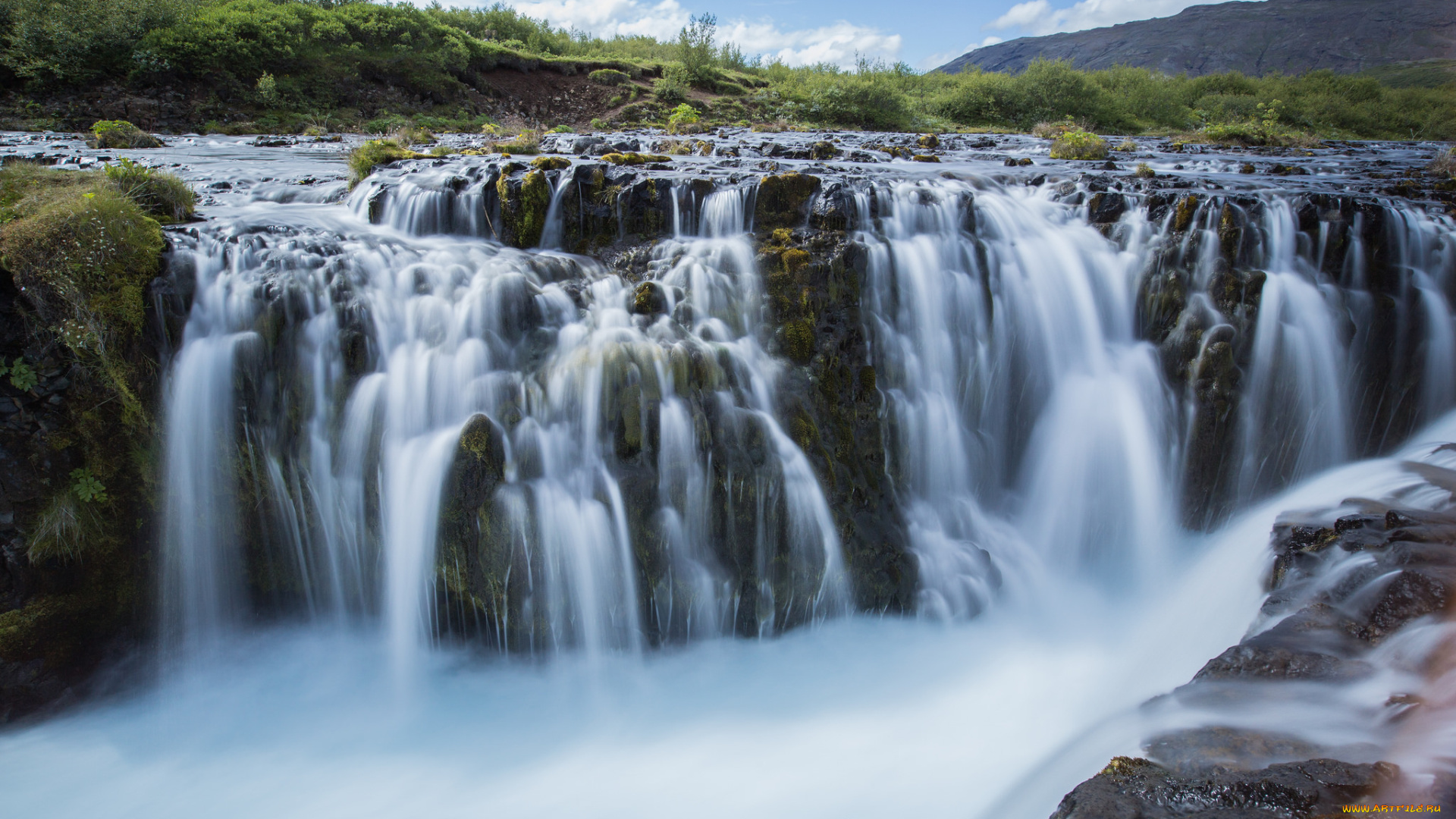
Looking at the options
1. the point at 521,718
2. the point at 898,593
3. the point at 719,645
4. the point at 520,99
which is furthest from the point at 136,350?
the point at 520,99

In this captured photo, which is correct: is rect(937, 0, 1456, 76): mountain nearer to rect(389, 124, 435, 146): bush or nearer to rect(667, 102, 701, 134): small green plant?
rect(667, 102, 701, 134): small green plant

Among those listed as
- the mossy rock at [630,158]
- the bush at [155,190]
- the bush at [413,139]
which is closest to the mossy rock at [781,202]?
the mossy rock at [630,158]

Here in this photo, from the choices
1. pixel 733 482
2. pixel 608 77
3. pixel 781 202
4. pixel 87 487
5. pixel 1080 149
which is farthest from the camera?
pixel 608 77

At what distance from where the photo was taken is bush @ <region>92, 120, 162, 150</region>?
44.1 ft

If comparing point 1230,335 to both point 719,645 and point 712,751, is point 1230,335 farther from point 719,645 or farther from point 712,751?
point 712,751

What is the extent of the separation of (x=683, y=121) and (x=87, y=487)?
21.4m

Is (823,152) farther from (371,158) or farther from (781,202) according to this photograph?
(371,158)

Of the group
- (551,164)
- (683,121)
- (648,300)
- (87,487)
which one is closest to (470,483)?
(648,300)

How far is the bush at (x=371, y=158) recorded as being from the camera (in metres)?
9.16

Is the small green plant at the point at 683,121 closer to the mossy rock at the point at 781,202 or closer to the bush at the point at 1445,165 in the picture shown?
the mossy rock at the point at 781,202

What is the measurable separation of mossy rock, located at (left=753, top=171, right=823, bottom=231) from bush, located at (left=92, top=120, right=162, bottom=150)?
1391cm

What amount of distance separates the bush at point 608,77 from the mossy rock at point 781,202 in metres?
25.2

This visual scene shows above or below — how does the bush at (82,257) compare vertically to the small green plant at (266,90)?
below

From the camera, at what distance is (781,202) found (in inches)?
277
